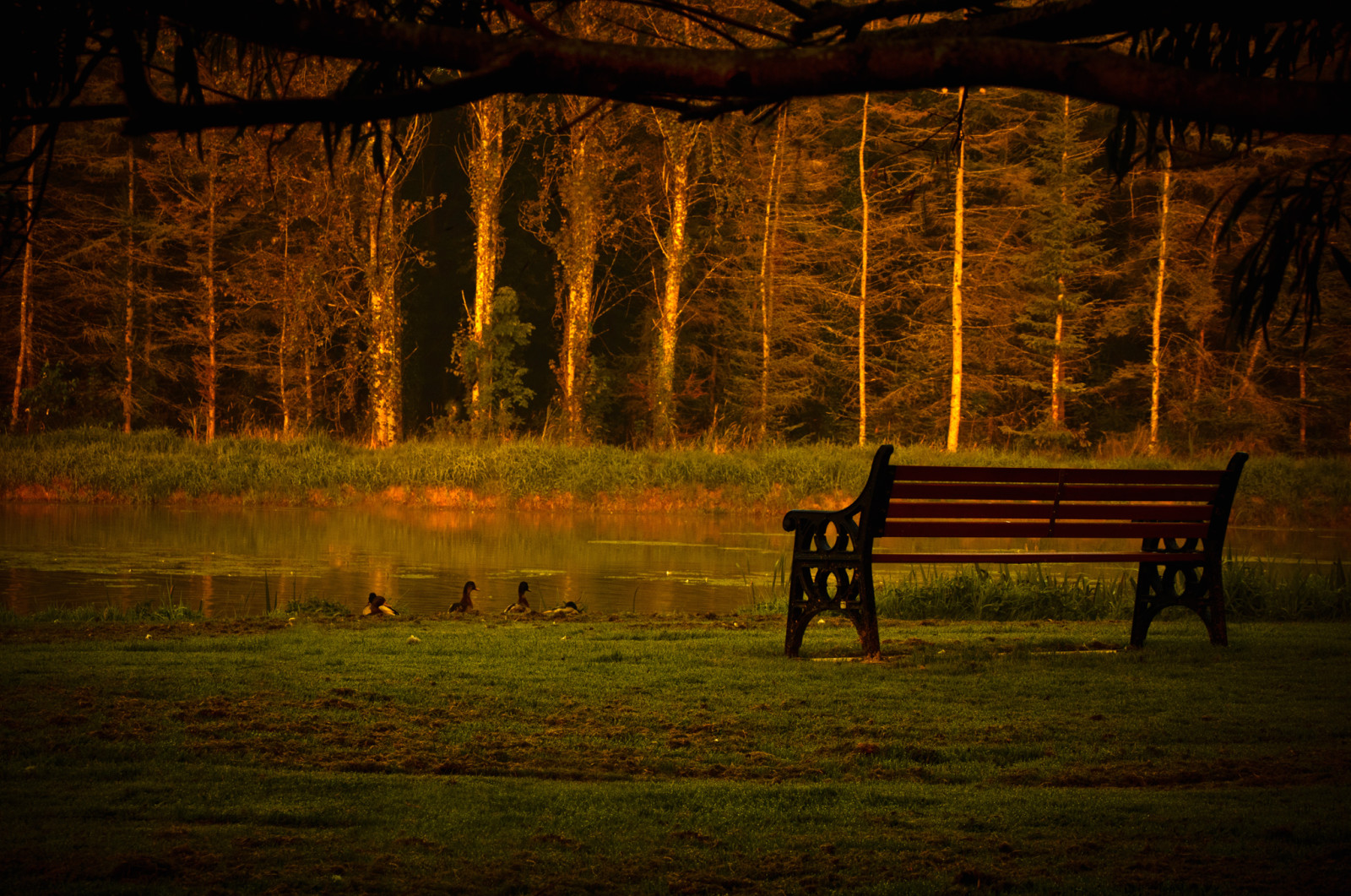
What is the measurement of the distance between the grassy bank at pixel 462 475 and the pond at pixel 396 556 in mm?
1599

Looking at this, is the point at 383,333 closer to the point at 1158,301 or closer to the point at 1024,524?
the point at 1158,301

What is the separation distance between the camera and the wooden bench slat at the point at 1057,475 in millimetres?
7805

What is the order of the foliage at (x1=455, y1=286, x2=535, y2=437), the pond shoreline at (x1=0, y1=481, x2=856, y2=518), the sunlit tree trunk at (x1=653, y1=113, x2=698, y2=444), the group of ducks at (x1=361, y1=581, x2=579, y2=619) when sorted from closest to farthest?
the group of ducks at (x1=361, y1=581, x2=579, y2=619), the pond shoreline at (x1=0, y1=481, x2=856, y2=518), the foliage at (x1=455, y1=286, x2=535, y2=437), the sunlit tree trunk at (x1=653, y1=113, x2=698, y2=444)

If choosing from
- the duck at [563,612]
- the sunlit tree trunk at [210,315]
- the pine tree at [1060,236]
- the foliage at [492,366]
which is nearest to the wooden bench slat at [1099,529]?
the duck at [563,612]

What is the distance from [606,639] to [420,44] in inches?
241

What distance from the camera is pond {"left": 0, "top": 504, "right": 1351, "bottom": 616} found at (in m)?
12.5

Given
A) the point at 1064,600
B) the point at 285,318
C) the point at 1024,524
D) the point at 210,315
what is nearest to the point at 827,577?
the point at 1024,524

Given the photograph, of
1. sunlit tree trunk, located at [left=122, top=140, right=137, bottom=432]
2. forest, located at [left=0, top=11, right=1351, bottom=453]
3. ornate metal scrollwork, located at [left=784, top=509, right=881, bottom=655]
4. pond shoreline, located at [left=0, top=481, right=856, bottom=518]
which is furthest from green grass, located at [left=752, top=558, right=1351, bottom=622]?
sunlit tree trunk, located at [left=122, top=140, right=137, bottom=432]

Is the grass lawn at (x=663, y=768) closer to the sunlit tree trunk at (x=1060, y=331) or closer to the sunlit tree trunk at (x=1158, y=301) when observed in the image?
the sunlit tree trunk at (x=1158, y=301)

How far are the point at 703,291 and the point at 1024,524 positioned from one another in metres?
40.1

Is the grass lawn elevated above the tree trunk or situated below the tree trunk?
below

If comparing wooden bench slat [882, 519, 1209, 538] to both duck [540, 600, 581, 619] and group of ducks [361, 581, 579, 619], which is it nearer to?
duck [540, 600, 581, 619]

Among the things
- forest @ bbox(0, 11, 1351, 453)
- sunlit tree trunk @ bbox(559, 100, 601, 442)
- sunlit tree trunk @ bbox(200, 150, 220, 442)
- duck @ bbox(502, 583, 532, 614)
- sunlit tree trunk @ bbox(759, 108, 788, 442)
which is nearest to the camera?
duck @ bbox(502, 583, 532, 614)

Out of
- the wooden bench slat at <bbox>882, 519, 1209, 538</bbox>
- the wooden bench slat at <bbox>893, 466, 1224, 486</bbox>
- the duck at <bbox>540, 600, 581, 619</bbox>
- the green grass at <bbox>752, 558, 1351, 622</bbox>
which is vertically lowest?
the duck at <bbox>540, 600, 581, 619</bbox>
